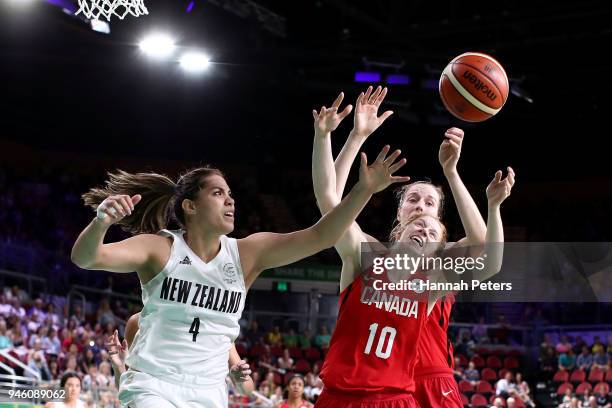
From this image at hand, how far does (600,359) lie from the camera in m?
14.8

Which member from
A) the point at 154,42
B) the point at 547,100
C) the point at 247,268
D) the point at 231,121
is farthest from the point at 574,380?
the point at 247,268

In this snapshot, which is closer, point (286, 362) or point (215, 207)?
point (215, 207)

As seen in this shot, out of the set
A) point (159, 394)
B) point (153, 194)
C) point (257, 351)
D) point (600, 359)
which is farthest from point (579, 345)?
point (159, 394)

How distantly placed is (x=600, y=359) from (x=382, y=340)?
473 inches

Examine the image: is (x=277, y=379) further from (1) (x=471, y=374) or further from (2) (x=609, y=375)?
(2) (x=609, y=375)

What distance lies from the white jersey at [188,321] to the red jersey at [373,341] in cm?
65

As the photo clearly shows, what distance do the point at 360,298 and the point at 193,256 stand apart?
0.93m

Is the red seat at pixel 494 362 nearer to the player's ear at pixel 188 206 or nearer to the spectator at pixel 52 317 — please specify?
the spectator at pixel 52 317

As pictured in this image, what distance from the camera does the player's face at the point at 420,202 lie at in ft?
14.2

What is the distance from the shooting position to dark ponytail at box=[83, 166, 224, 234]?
12.7 feet

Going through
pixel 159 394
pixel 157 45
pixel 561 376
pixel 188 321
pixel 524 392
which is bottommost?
pixel 159 394

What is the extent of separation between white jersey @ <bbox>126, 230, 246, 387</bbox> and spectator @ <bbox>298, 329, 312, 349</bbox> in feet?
44.2

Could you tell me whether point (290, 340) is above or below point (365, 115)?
above

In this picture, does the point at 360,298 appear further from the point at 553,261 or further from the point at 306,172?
the point at 306,172
